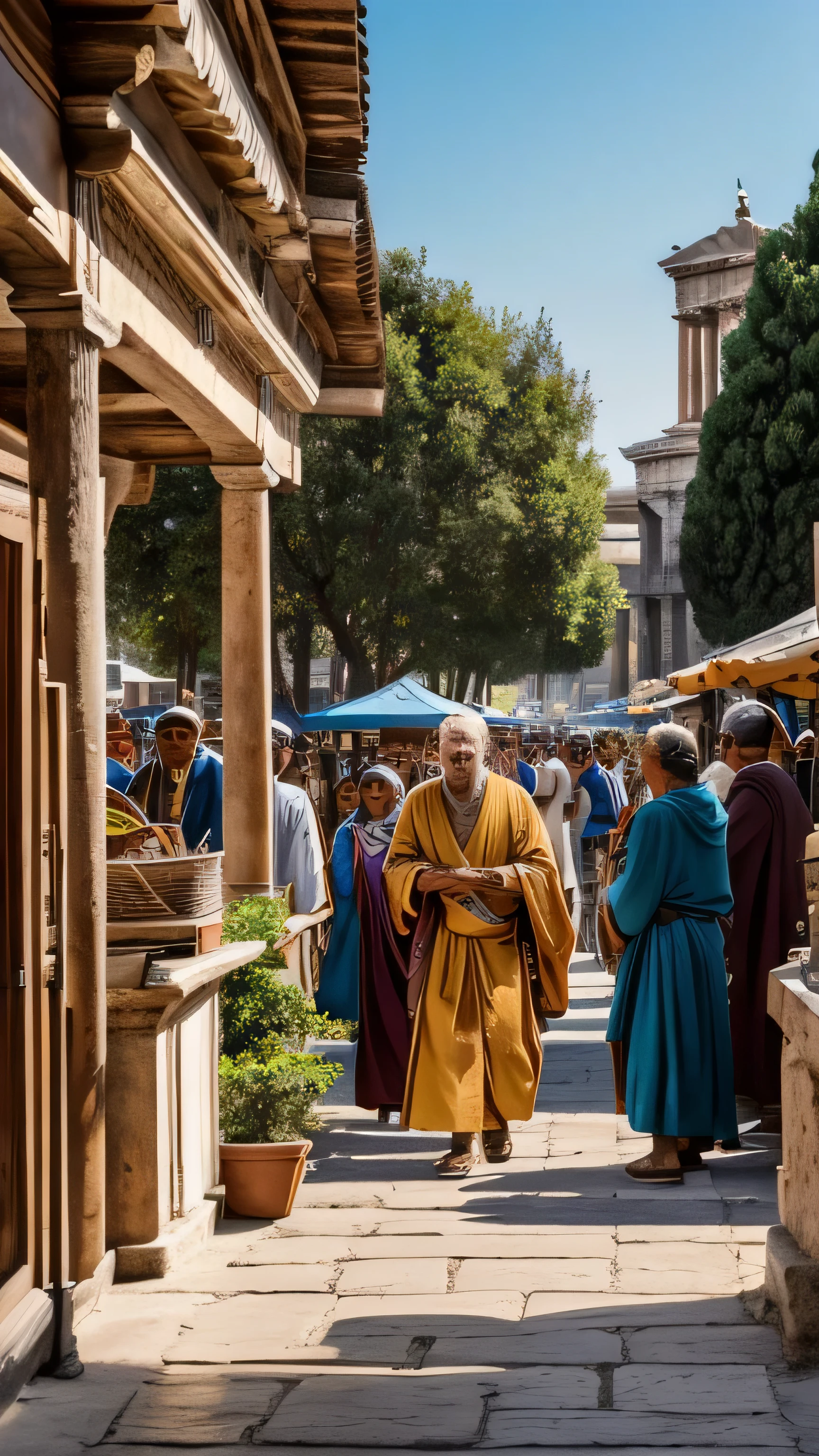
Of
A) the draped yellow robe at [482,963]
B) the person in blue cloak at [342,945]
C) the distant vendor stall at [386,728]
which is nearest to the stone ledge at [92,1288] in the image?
the draped yellow robe at [482,963]

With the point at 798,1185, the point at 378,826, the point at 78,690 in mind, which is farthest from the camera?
the point at 378,826

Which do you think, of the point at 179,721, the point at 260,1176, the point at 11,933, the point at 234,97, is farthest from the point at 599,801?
the point at 11,933

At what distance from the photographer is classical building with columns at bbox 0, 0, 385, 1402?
11.8 ft

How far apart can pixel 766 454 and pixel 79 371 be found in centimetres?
2289

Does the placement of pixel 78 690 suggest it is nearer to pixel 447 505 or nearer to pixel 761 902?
pixel 761 902

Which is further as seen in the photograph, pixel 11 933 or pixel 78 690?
pixel 78 690

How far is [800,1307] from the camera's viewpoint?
3645 mm

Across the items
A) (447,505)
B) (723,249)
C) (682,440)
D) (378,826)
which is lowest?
(378,826)

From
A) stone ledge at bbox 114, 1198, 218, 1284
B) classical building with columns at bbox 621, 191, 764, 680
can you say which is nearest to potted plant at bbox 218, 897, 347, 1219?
stone ledge at bbox 114, 1198, 218, 1284

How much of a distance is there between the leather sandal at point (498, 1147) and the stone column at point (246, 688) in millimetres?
1620

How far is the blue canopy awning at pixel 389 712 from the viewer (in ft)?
55.1

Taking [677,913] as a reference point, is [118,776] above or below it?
above

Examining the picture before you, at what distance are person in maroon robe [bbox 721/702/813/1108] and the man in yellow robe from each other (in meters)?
0.91

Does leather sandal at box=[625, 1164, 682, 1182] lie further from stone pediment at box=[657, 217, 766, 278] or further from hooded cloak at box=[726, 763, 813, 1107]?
stone pediment at box=[657, 217, 766, 278]
